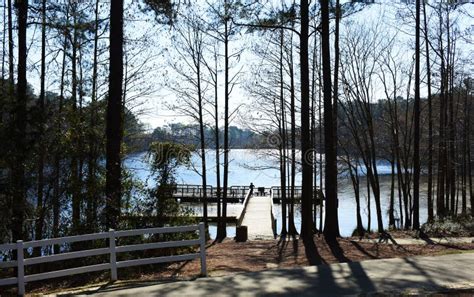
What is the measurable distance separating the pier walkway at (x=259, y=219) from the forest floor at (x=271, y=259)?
10309mm

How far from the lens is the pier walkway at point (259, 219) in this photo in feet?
87.0

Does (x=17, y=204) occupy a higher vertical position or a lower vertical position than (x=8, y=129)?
lower

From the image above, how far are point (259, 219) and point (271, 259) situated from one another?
21072 mm

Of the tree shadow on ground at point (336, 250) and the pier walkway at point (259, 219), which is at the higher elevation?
the tree shadow on ground at point (336, 250)

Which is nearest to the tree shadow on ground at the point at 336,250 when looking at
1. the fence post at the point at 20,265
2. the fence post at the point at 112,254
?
the fence post at the point at 112,254

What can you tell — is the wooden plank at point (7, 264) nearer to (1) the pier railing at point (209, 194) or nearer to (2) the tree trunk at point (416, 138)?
(2) the tree trunk at point (416, 138)

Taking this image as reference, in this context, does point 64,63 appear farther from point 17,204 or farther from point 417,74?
point 417,74

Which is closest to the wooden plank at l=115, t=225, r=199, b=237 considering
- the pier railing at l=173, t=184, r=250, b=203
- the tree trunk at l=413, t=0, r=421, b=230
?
the tree trunk at l=413, t=0, r=421, b=230

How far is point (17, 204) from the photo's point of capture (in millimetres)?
10867

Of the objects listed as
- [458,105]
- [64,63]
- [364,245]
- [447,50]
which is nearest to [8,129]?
[64,63]

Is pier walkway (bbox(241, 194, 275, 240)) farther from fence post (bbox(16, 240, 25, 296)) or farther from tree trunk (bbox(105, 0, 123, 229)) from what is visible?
fence post (bbox(16, 240, 25, 296))

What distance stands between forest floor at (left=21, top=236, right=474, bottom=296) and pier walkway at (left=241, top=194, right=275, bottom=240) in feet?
33.8

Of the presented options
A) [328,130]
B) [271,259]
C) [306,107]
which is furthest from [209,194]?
[271,259]

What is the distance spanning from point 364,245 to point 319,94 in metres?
13.4
